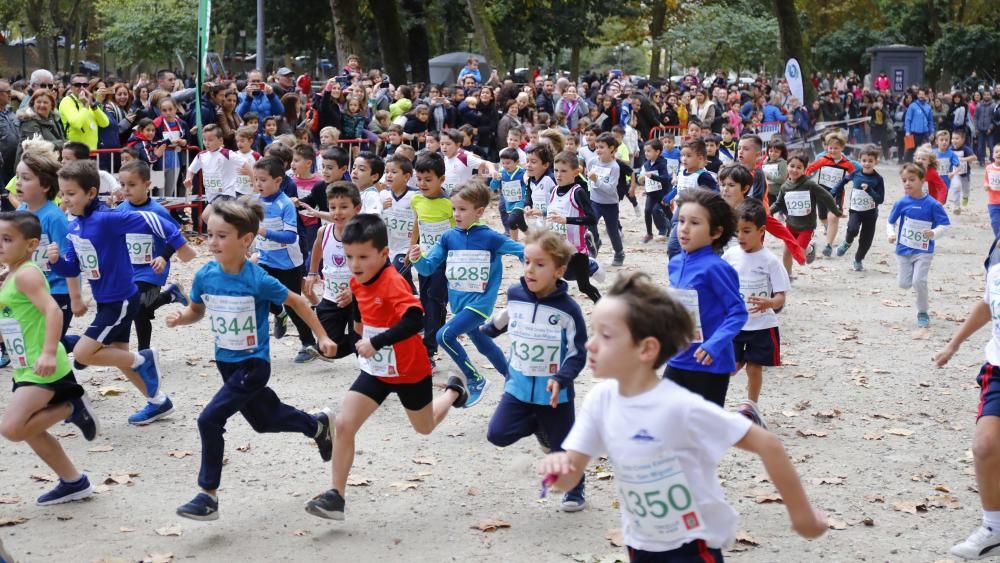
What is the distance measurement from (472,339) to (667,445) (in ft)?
13.8

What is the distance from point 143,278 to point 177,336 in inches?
107

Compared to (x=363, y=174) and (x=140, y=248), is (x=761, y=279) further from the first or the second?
(x=140, y=248)

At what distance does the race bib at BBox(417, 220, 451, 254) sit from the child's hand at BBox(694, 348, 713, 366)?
13.2 ft

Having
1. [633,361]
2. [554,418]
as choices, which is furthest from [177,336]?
[633,361]

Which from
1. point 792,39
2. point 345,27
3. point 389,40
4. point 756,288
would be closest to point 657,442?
point 756,288

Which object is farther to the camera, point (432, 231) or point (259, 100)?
point (259, 100)

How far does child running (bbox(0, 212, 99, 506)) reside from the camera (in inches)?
235

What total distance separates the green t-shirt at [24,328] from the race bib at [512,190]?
25.6ft

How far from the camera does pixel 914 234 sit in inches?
449

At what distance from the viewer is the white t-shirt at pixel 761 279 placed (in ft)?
24.8

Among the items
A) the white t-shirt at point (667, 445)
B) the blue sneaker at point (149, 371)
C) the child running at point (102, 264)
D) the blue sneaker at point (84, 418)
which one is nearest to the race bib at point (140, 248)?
the child running at point (102, 264)

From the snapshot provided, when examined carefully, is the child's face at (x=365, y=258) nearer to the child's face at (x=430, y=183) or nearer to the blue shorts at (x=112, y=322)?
the blue shorts at (x=112, y=322)

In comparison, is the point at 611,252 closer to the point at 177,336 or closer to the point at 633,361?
the point at 177,336

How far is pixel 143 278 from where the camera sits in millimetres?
8141
